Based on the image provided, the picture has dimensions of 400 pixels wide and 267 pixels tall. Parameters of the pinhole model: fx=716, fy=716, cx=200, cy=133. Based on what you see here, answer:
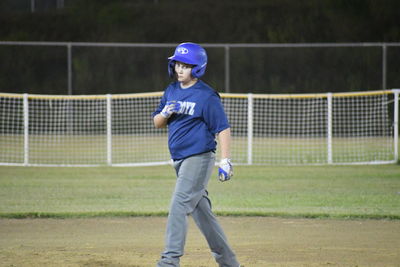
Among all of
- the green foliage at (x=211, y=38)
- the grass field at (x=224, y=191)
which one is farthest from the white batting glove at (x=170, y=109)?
the green foliage at (x=211, y=38)

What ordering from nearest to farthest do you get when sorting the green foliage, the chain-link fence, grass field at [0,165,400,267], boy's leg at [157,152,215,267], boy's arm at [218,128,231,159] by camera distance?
boy's leg at [157,152,215,267] < boy's arm at [218,128,231,159] < grass field at [0,165,400,267] < the chain-link fence < the green foliage

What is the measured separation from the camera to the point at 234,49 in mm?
28125

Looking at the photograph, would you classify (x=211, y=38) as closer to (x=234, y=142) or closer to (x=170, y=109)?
(x=234, y=142)

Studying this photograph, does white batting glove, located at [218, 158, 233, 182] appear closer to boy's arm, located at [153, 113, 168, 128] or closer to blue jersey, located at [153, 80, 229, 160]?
blue jersey, located at [153, 80, 229, 160]

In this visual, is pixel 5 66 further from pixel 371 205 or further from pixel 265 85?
pixel 371 205

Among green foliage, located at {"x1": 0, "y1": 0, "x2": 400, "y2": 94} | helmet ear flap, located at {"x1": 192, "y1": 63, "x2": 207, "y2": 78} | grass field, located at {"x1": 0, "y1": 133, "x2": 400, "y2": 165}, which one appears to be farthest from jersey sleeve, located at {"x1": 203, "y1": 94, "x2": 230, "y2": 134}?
green foliage, located at {"x1": 0, "y1": 0, "x2": 400, "y2": 94}

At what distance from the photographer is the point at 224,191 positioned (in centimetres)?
1265

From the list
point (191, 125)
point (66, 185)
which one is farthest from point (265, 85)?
point (191, 125)

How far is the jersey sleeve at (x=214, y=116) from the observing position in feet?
19.7

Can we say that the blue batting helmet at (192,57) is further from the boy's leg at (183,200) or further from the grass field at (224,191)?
the grass field at (224,191)

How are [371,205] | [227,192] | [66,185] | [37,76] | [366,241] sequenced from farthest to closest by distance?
1. [37,76]
2. [66,185]
3. [227,192]
4. [371,205]
5. [366,241]

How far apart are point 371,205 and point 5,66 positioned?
19.4 m

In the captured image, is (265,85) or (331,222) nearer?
(331,222)

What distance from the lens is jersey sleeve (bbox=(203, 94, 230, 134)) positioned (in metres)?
6.00
